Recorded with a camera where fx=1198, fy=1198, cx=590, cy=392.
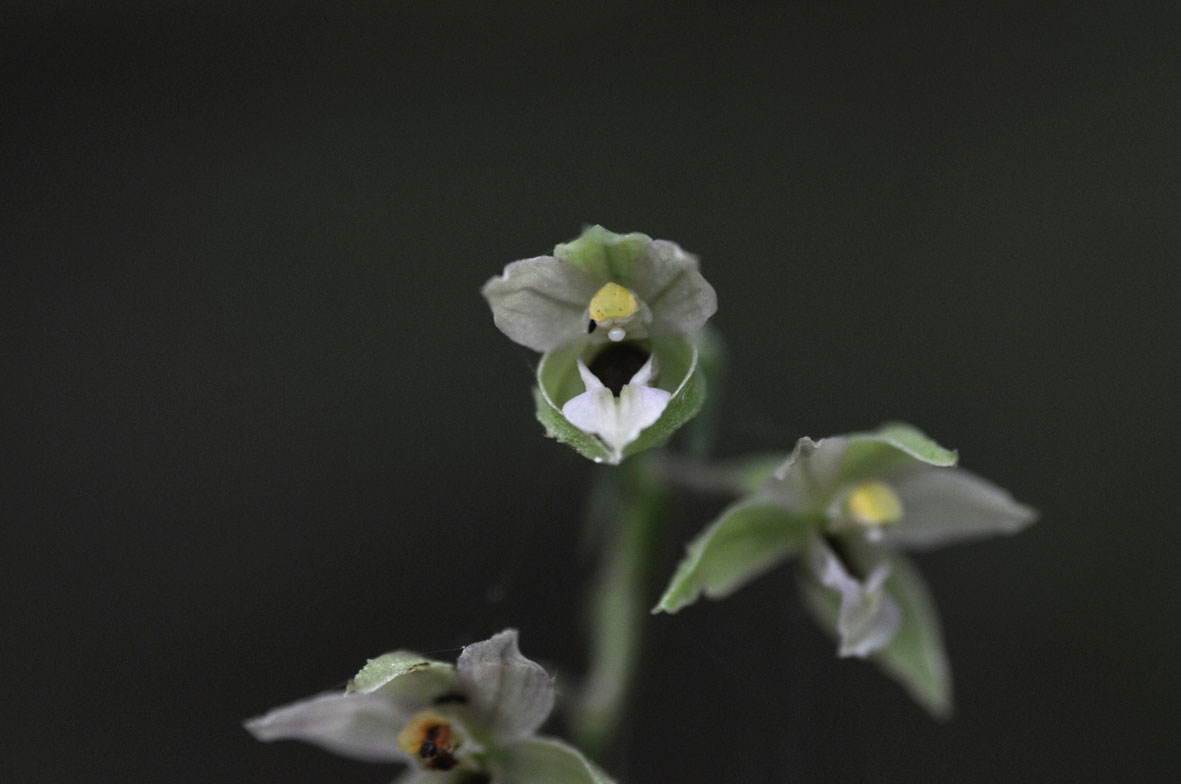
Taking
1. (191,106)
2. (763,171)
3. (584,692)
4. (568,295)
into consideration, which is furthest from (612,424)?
(191,106)

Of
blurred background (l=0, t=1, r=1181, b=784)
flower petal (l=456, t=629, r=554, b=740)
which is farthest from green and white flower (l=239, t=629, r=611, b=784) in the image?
blurred background (l=0, t=1, r=1181, b=784)

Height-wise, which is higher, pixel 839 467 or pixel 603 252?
pixel 603 252

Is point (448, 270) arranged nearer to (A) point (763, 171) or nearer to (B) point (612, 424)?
(A) point (763, 171)

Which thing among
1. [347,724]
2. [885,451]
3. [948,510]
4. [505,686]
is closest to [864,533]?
[885,451]

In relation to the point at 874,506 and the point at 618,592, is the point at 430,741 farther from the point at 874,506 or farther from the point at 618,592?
the point at 874,506

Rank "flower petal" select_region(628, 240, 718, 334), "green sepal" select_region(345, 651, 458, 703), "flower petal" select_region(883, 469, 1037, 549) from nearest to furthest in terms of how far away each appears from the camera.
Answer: "green sepal" select_region(345, 651, 458, 703) → "flower petal" select_region(628, 240, 718, 334) → "flower petal" select_region(883, 469, 1037, 549)

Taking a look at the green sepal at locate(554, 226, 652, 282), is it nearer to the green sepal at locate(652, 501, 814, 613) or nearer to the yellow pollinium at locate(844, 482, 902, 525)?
the green sepal at locate(652, 501, 814, 613)
